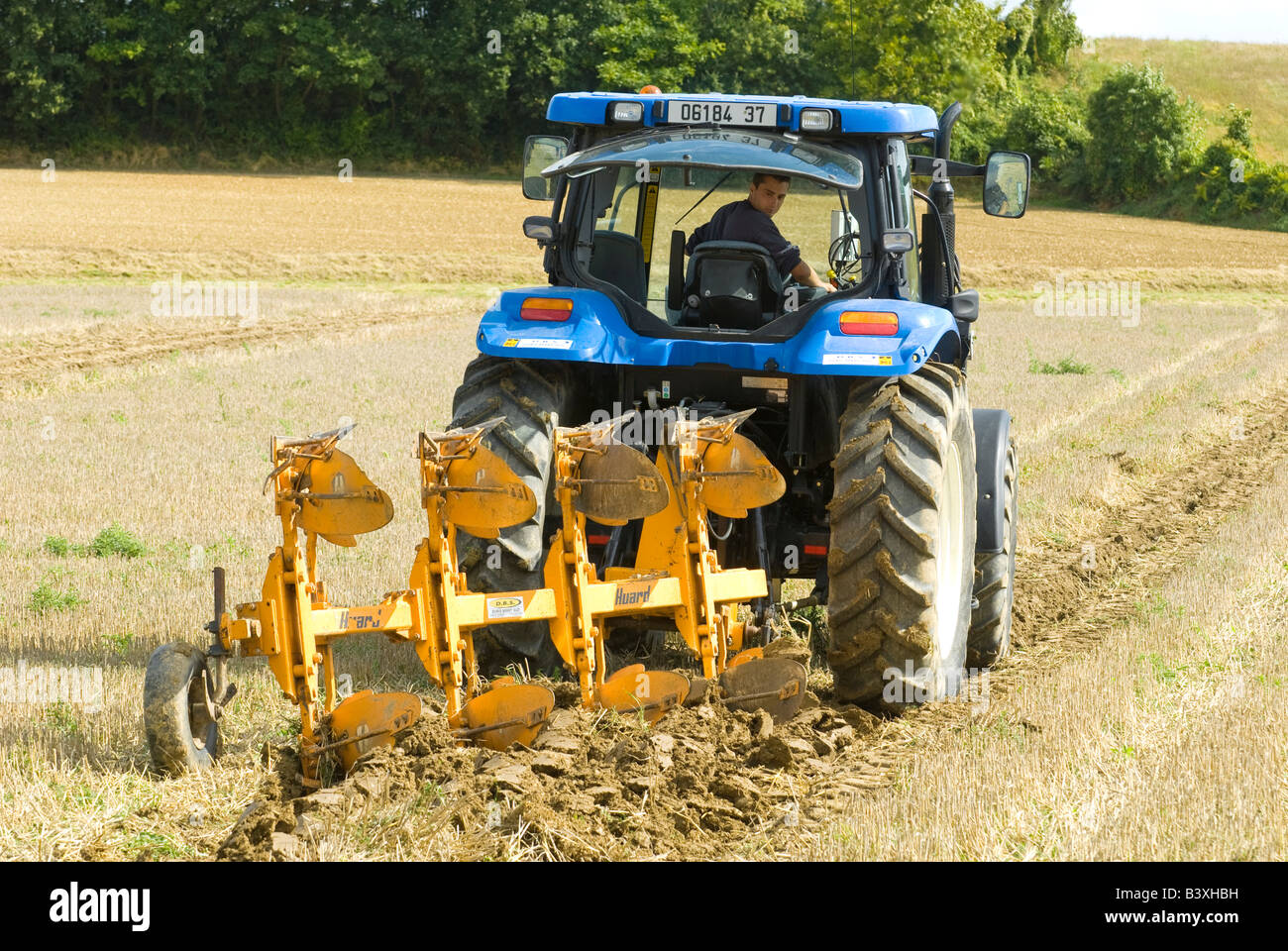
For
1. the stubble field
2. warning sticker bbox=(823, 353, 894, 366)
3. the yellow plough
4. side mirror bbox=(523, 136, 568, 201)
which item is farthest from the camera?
side mirror bbox=(523, 136, 568, 201)

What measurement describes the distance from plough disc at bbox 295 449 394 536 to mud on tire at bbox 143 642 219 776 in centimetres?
56

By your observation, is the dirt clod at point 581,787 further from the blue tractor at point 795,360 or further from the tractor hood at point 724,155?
the tractor hood at point 724,155

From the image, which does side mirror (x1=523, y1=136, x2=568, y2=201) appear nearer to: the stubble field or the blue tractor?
the blue tractor

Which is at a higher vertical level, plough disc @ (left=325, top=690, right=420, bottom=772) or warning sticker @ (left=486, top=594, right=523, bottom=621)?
warning sticker @ (left=486, top=594, right=523, bottom=621)

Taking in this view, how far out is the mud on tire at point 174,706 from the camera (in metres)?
4.41

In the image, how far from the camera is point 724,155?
533 centimetres

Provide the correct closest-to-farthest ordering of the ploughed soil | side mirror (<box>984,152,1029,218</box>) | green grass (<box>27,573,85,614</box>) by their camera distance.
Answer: the ploughed soil
side mirror (<box>984,152,1029,218</box>)
green grass (<box>27,573,85,614</box>)

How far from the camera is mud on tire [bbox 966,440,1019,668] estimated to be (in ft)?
19.9

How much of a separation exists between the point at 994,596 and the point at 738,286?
1.70 metres

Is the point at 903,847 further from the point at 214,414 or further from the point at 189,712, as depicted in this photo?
the point at 214,414

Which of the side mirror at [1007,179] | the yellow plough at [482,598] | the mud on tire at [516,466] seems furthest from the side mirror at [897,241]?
the mud on tire at [516,466]

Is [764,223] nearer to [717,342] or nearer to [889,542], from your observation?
[717,342]

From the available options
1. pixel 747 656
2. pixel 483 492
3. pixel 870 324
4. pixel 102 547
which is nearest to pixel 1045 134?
pixel 102 547

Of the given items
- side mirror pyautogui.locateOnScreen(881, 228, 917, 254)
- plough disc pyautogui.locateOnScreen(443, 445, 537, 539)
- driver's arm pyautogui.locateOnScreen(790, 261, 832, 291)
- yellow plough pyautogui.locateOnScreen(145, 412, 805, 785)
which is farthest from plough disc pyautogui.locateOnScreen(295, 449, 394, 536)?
side mirror pyautogui.locateOnScreen(881, 228, 917, 254)
